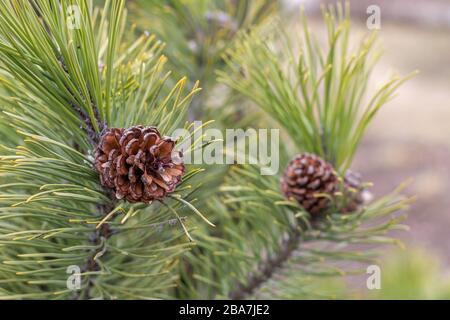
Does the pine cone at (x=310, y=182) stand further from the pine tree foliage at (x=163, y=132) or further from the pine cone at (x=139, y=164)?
the pine cone at (x=139, y=164)

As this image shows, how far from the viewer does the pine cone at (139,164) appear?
349 mm

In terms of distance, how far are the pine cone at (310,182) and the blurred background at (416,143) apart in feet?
1.09

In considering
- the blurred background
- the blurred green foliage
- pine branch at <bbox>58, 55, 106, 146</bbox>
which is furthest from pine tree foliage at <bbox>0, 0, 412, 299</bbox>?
the blurred green foliage

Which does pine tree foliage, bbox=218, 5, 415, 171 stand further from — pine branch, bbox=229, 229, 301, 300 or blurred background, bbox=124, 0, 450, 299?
blurred background, bbox=124, 0, 450, 299

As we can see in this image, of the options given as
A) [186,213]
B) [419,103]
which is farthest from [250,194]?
[419,103]

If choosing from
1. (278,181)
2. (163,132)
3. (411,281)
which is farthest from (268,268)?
(411,281)

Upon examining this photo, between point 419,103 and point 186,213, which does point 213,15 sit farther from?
point 419,103

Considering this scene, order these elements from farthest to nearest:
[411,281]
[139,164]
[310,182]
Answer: [411,281] → [310,182] → [139,164]

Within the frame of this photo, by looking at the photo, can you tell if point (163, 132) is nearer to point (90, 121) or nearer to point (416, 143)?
point (90, 121)

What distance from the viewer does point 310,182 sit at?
1.56 ft

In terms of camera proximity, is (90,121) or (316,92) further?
(316,92)

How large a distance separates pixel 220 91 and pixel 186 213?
19cm

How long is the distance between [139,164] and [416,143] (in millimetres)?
3026

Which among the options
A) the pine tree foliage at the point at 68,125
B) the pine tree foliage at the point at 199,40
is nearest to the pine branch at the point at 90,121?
the pine tree foliage at the point at 68,125
